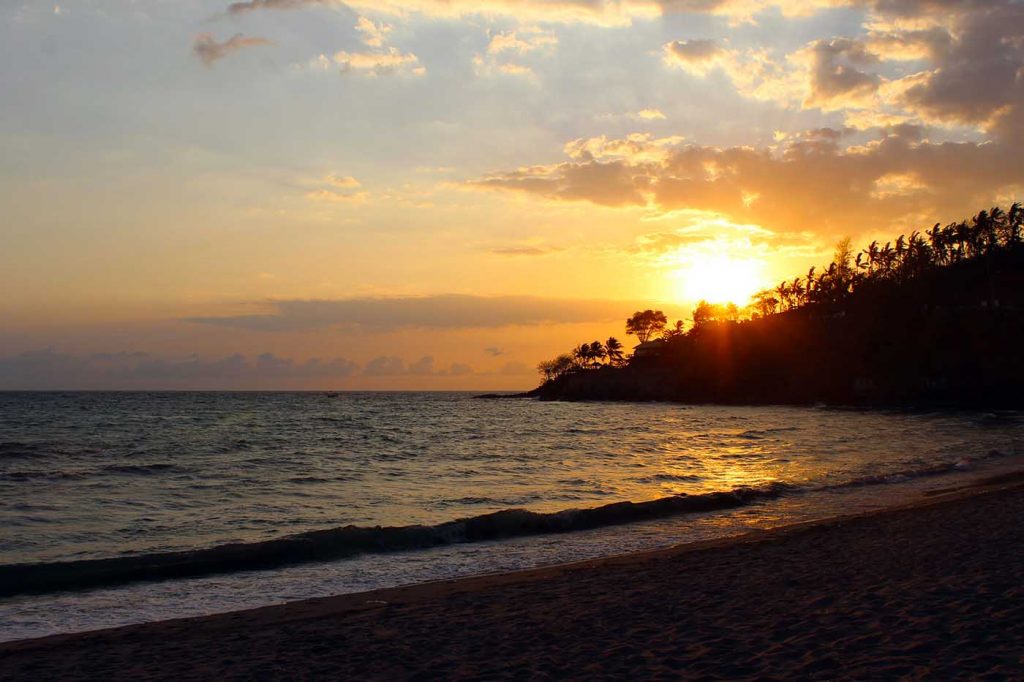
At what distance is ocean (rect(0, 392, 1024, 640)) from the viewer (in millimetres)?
12326

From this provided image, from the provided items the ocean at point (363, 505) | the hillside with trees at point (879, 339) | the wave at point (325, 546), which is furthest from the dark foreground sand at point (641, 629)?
the hillside with trees at point (879, 339)

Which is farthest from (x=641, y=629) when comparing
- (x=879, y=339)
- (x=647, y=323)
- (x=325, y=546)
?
(x=647, y=323)

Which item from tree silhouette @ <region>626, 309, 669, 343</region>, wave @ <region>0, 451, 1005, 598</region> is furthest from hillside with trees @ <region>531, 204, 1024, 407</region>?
wave @ <region>0, 451, 1005, 598</region>

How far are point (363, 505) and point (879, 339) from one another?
334ft

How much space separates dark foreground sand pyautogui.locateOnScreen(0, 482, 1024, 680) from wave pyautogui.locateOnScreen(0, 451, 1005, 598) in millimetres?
3536

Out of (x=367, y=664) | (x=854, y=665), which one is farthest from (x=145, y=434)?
(x=854, y=665)

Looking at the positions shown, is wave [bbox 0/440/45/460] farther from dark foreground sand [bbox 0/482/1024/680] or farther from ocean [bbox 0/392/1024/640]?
dark foreground sand [bbox 0/482/1024/680]

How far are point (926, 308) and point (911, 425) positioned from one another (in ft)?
202

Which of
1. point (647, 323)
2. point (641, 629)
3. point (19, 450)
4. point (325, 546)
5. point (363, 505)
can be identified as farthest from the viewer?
point (647, 323)

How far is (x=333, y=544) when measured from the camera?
48.8 feet

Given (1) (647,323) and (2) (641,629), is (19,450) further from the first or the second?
(1) (647,323)

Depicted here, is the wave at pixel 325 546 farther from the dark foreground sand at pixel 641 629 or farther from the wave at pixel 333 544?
the dark foreground sand at pixel 641 629

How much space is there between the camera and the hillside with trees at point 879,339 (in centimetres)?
9500

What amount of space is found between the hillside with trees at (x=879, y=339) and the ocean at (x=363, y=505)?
6152cm
